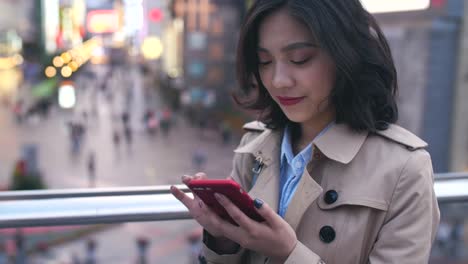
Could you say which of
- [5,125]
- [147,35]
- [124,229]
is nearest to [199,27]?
[5,125]

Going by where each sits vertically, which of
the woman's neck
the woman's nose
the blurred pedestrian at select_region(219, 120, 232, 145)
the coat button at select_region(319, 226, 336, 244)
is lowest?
the blurred pedestrian at select_region(219, 120, 232, 145)

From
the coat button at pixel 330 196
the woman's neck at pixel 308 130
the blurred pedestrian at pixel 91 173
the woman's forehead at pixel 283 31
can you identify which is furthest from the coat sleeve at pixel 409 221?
the blurred pedestrian at pixel 91 173

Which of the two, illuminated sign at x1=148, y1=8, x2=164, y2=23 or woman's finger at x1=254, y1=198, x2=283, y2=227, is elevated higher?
woman's finger at x1=254, y1=198, x2=283, y2=227

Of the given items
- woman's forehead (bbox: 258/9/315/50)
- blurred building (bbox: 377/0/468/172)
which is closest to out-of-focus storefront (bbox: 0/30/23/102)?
blurred building (bbox: 377/0/468/172)

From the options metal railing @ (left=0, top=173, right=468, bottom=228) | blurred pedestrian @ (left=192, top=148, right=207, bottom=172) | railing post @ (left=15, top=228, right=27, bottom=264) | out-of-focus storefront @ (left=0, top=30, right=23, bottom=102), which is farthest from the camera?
out-of-focus storefront @ (left=0, top=30, right=23, bottom=102)

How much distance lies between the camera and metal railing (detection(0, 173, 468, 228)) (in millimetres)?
1307

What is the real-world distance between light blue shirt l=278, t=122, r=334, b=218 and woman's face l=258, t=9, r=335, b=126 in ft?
0.26

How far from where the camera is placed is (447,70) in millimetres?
11461

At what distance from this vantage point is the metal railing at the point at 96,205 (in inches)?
51.4

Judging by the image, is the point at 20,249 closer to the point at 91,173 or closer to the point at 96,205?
the point at 96,205

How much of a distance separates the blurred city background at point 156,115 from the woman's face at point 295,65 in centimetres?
26

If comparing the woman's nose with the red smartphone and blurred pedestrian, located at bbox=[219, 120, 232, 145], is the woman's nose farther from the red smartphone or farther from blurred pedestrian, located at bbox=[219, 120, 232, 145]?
blurred pedestrian, located at bbox=[219, 120, 232, 145]

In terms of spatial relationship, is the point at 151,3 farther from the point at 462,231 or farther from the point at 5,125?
the point at 462,231

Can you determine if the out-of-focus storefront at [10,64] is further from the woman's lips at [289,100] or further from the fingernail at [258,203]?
the fingernail at [258,203]
